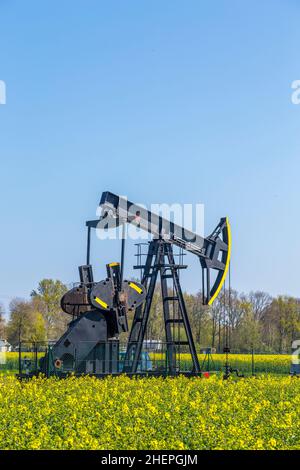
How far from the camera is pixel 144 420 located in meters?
7.81

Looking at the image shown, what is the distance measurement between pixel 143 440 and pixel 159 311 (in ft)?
175

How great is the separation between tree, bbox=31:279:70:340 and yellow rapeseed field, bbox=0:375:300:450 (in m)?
53.4

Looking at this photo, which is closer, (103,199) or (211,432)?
(211,432)

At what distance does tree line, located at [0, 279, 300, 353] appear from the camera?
5553cm

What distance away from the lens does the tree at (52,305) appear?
64.2 metres

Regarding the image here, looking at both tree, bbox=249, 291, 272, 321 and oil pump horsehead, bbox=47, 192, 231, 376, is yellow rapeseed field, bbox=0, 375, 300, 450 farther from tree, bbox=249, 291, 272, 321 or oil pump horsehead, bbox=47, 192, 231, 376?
tree, bbox=249, 291, 272, 321

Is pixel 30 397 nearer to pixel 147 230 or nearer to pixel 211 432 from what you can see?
pixel 211 432

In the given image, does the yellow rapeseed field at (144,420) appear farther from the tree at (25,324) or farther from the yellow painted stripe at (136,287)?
the tree at (25,324)

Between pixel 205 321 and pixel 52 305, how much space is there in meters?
13.8

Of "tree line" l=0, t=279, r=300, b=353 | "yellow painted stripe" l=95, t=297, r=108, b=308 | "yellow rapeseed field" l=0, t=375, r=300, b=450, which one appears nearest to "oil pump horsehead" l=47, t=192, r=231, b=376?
"yellow painted stripe" l=95, t=297, r=108, b=308

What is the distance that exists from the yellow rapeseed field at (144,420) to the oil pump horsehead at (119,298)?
6182 millimetres

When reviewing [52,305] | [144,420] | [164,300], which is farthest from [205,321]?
[144,420]
